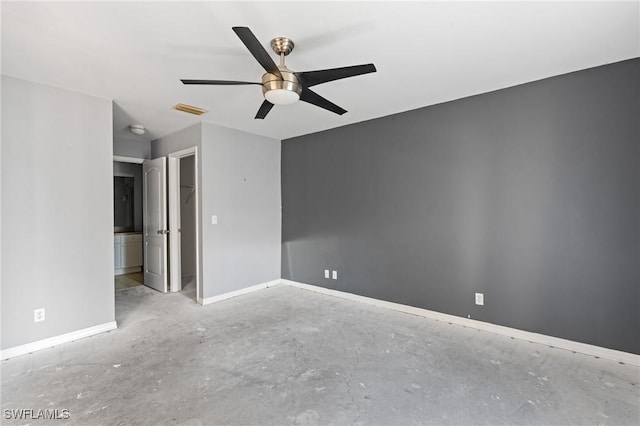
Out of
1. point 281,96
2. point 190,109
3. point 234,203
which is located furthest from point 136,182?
point 281,96

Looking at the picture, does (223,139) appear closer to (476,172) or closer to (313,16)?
(313,16)

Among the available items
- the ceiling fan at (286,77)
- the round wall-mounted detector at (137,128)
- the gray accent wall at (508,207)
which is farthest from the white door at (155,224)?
the ceiling fan at (286,77)

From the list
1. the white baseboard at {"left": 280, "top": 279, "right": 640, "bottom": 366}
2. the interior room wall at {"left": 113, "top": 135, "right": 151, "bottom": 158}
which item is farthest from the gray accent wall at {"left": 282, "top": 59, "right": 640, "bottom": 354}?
the interior room wall at {"left": 113, "top": 135, "right": 151, "bottom": 158}

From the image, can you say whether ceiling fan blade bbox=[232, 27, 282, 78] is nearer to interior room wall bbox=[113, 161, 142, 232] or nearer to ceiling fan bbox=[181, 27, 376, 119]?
ceiling fan bbox=[181, 27, 376, 119]

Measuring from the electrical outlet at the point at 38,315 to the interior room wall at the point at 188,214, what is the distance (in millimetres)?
2714

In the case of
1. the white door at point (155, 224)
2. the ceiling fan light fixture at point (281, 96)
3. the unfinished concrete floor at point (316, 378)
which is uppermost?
the ceiling fan light fixture at point (281, 96)

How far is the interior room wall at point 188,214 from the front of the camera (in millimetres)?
5371

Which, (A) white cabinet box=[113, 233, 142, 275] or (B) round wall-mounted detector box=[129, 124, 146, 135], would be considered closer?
(B) round wall-mounted detector box=[129, 124, 146, 135]

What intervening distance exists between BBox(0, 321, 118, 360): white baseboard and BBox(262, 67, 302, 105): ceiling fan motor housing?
288 centimetres

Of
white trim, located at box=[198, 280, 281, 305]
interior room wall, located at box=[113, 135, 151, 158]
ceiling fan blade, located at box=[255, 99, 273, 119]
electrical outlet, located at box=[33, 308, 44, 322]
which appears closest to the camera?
ceiling fan blade, located at box=[255, 99, 273, 119]

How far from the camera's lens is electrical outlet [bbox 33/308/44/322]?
2.63 metres

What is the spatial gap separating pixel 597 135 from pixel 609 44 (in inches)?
→ 28.0

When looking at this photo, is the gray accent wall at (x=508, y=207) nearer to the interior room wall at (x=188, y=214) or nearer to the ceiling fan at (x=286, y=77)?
the ceiling fan at (x=286, y=77)

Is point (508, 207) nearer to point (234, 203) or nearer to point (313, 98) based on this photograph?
point (313, 98)
